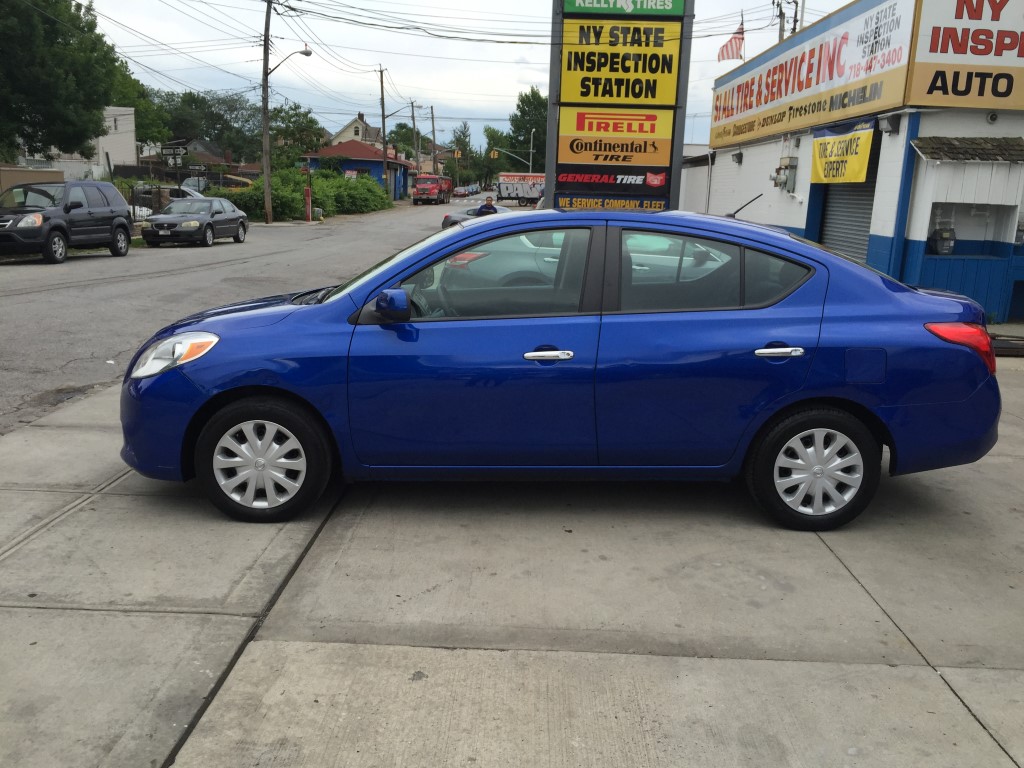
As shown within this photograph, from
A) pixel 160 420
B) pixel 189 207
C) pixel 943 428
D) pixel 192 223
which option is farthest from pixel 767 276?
pixel 189 207

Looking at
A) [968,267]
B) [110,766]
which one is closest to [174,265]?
[968,267]

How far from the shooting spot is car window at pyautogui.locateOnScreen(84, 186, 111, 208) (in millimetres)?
19578

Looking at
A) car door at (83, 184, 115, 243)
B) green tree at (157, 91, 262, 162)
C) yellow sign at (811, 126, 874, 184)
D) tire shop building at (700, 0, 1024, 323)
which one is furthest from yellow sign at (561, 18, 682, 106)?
green tree at (157, 91, 262, 162)

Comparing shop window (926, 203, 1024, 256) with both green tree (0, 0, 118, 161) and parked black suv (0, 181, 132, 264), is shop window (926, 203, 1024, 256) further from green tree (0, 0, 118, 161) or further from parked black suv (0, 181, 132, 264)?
green tree (0, 0, 118, 161)

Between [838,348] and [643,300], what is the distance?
3.30 feet

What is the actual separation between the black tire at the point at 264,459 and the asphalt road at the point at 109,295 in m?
2.76

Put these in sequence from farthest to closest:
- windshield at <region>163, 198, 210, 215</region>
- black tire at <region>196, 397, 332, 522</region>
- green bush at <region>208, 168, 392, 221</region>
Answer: green bush at <region>208, 168, 392, 221</region>
windshield at <region>163, 198, 210, 215</region>
black tire at <region>196, 397, 332, 522</region>

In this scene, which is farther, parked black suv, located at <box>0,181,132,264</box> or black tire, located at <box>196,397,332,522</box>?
parked black suv, located at <box>0,181,132,264</box>

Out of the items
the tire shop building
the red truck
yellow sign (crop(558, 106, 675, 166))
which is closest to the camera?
the tire shop building

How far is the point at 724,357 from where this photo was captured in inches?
181

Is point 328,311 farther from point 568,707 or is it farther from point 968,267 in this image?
point 968,267

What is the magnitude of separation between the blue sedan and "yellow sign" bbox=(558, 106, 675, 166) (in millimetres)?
8224

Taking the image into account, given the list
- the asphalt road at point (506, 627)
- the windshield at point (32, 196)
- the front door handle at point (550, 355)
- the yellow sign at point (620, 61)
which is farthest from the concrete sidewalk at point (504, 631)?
the windshield at point (32, 196)

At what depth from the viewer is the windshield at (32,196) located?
1822cm
